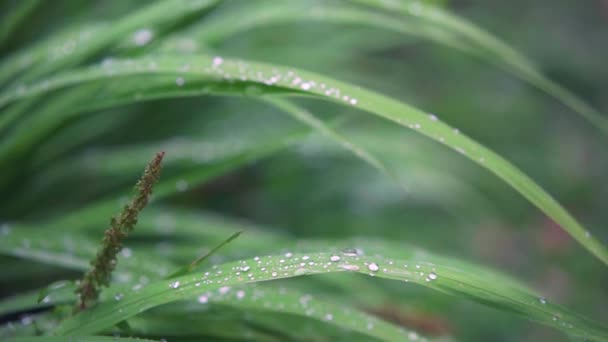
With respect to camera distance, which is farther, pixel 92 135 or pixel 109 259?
pixel 92 135

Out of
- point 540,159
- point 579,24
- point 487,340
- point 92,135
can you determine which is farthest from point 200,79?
point 579,24

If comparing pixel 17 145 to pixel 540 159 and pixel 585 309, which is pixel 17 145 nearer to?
pixel 585 309

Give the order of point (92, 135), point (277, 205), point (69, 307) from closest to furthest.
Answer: point (69, 307), point (92, 135), point (277, 205)

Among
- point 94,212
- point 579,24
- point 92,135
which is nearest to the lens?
point 94,212

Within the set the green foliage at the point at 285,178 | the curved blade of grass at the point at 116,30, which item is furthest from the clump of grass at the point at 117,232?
the curved blade of grass at the point at 116,30

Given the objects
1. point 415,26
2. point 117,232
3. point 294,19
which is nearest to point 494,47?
point 415,26

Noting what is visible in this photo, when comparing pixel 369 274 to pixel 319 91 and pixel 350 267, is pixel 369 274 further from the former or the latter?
pixel 319 91

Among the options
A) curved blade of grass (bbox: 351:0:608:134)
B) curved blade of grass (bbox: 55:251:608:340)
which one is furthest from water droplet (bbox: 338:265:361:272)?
curved blade of grass (bbox: 351:0:608:134)

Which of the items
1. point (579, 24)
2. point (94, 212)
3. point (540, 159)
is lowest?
point (94, 212)

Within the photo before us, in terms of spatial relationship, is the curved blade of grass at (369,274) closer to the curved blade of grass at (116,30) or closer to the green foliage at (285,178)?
the green foliage at (285,178)
